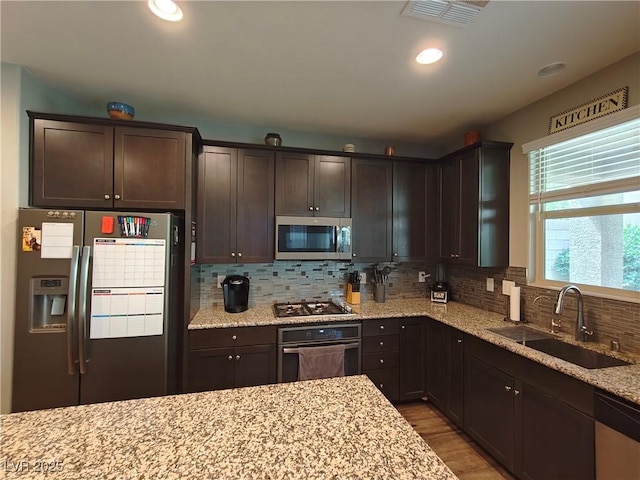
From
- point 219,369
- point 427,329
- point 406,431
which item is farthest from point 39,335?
point 427,329

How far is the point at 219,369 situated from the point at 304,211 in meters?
1.53

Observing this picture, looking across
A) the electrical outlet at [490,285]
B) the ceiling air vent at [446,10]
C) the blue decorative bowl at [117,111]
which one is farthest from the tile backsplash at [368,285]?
the ceiling air vent at [446,10]

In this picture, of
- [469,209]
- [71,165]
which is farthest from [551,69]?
[71,165]

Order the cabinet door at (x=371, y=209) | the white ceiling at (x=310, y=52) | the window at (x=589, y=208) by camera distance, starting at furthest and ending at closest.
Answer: the cabinet door at (x=371, y=209), the window at (x=589, y=208), the white ceiling at (x=310, y=52)

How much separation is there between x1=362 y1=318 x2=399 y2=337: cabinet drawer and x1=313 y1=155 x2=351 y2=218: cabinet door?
1040mm

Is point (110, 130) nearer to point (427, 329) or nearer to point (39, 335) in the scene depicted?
point (39, 335)

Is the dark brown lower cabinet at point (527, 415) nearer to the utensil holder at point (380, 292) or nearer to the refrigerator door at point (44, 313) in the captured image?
the utensil holder at point (380, 292)

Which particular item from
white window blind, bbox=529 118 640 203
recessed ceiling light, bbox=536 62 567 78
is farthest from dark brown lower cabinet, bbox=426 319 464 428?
recessed ceiling light, bbox=536 62 567 78

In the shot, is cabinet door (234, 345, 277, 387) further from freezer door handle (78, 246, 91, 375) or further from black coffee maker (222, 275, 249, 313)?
freezer door handle (78, 246, 91, 375)

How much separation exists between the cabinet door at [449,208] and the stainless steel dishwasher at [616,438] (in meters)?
1.63

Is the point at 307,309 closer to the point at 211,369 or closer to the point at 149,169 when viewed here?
the point at 211,369

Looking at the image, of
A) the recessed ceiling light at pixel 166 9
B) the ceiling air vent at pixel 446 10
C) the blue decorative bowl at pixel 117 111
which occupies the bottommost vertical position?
the blue decorative bowl at pixel 117 111

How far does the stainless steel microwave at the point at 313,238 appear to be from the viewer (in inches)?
107

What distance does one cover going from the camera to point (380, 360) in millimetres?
2682
